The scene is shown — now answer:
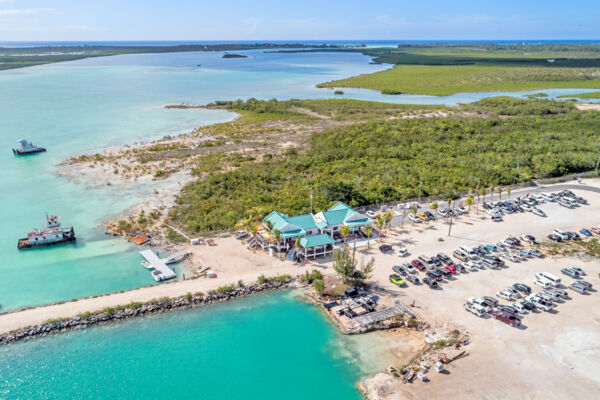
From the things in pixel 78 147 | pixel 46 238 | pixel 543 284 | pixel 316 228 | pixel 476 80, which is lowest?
pixel 543 284

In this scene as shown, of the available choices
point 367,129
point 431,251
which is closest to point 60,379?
point 431,251

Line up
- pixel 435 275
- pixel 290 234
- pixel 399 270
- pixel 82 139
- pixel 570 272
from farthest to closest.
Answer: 1. pixel 82 139
2. pixel 290 234
3. pixel 399 270
4. pixel 570 272
5. pixel 435 275

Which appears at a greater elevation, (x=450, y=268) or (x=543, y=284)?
(x=450, y=268)

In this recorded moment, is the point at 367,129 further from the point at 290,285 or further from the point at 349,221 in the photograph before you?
the point at 290,285

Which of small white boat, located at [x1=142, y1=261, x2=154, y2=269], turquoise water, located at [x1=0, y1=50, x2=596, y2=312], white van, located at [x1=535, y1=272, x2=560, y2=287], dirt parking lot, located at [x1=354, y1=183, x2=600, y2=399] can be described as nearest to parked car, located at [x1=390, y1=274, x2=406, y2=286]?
dirt parking lot, located at [x1=354, y1=183, x2=600, y2=399]

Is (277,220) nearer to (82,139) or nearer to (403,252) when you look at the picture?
(403,252)

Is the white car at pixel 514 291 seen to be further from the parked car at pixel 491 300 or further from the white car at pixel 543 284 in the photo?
the white car at pixel 543 284

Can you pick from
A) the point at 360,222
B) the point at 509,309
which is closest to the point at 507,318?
the point at 509,309
